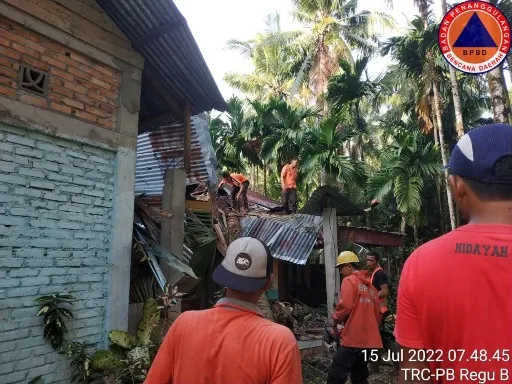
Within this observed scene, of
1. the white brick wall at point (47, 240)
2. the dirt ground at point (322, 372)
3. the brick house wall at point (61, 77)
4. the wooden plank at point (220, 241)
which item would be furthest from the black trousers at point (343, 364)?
the brick house wall at point (61, 77)

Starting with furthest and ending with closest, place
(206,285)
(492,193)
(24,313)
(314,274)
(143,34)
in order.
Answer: (314,274) < (206,285) < (143,34) < (24,313) < (492,193)

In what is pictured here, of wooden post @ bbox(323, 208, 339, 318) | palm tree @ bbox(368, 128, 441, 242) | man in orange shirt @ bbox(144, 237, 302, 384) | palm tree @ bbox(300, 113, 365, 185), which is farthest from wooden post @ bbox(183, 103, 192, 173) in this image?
palm tree @ bbox(368, 128, 441, 242)

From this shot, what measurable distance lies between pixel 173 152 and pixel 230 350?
20.7ft

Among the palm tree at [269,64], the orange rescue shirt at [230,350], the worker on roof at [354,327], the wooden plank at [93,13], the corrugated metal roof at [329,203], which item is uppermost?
the palm tree at [269,64]

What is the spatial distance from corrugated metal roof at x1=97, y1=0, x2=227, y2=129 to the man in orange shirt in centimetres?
444

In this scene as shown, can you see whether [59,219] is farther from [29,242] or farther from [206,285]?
[206,285]

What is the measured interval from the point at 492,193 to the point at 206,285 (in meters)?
7.71

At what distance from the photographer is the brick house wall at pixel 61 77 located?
4.30 metres

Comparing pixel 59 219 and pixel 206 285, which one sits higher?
pixel 59 219

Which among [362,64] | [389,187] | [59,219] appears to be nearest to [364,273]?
[59,219]

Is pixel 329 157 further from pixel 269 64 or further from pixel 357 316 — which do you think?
pixel 269 64

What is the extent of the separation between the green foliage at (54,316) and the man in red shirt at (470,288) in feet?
13.0

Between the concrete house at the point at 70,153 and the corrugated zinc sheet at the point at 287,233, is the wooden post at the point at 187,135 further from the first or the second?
the corrugated zinc sheet at the point at 287,233

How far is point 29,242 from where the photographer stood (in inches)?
167
